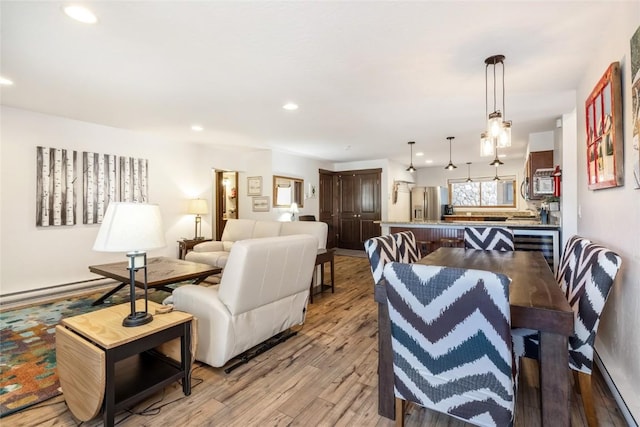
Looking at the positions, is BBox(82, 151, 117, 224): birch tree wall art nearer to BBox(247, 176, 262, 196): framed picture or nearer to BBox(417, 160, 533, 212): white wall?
BBox(247, 176, 262, 196): framed picture

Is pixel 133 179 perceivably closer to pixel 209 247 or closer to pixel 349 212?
pixel 209 247

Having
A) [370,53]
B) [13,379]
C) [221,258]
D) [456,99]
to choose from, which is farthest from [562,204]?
[13,379]

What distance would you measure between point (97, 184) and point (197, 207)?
4.92ft

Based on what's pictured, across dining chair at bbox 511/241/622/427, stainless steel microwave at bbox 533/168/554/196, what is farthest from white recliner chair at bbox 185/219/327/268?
stainless steel microwave at bbox 533/168/554/196

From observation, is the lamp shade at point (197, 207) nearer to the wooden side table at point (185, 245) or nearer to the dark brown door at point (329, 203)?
the wooden side table at point (185, 245)

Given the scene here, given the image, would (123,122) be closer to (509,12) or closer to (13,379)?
(13,379)

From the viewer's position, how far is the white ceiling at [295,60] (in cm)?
187

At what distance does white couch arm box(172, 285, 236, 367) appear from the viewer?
6.95ft

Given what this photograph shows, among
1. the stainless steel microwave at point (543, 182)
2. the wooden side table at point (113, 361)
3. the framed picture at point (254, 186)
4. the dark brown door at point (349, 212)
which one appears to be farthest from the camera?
the dark brown door at point (349, 212)

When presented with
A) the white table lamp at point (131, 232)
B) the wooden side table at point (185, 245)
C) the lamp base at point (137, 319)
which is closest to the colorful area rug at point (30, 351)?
the lamp base at point (137, 319)

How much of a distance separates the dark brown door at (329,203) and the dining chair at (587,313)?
19.9 feet

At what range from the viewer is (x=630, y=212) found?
1714 millimetres

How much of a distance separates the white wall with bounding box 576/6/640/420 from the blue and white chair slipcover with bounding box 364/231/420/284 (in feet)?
4.63

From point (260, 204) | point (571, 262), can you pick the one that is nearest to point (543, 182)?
point (571, 262)
